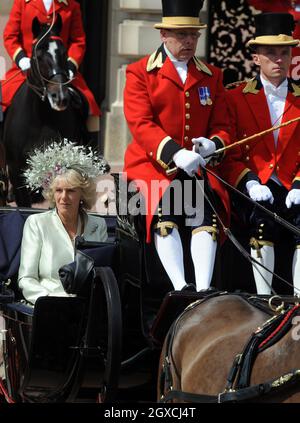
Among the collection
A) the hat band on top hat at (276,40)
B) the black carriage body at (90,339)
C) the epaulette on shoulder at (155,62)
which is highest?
the hat band on top hat at (276,40)

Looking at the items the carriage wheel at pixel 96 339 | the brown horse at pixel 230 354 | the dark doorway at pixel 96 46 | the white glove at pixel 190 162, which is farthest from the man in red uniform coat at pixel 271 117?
the dark doorway at pixel 96 46

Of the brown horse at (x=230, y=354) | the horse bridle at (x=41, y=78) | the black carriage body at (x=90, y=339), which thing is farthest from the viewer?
the horse bridle at (x=41, y=78)

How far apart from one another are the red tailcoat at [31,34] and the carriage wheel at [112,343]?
4.50 m

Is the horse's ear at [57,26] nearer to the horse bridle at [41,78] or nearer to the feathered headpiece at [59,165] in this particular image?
the horse bridle at [41,78]

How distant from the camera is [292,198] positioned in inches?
258

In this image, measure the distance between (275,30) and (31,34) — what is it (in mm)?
4128

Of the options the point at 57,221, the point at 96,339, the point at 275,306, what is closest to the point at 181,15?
the point at 57,221

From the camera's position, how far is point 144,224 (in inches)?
259

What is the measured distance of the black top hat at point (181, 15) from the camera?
21.6 ft

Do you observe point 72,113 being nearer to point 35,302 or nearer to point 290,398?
point 35,302

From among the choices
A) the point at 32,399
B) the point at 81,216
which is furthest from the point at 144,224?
the point at 32,399

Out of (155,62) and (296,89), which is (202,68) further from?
(296,89)

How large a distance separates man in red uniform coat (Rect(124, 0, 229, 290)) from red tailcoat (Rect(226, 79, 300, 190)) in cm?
14

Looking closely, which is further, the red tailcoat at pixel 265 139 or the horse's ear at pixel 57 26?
the horse's ear at pixel 57 26
